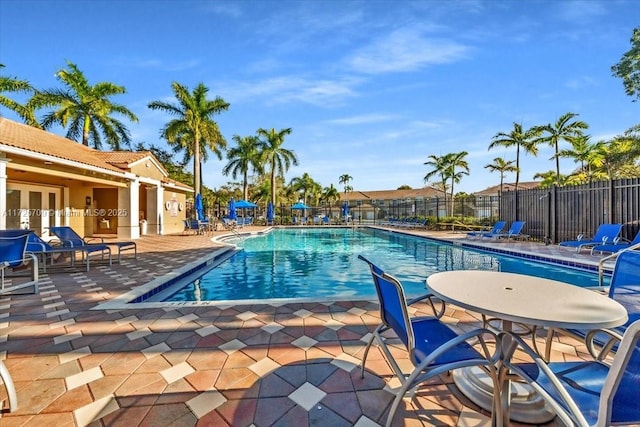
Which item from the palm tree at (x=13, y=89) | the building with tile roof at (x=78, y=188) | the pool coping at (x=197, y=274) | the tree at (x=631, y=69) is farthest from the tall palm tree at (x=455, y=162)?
the palm tree at (x=13, y=89)

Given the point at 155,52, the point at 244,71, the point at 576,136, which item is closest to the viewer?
the point at 155,52

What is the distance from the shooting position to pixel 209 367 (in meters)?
2.41

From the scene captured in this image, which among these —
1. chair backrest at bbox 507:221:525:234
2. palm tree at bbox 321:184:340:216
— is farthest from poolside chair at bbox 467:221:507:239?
palm tree at bbox 321:184:340:216

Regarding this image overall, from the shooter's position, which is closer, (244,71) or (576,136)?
(244,71)

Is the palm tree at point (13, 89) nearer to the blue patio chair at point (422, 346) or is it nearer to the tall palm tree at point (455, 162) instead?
the blue patio chair at point (422, 346)

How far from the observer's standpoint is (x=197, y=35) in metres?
9.45

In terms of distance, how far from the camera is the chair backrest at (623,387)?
42.8 inches

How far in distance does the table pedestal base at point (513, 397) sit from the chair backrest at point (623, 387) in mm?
705

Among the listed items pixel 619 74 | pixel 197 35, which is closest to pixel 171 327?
pixel 197 35

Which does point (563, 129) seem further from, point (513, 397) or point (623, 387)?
point (623, 387)

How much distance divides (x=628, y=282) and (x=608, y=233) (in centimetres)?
878

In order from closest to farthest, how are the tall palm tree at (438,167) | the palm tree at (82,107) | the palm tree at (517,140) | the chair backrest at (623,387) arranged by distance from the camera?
the chair backrest at (623,387) < the palm tree at (82,107) < the palm tree at (517,140) < the tall palm tree at (438,167)

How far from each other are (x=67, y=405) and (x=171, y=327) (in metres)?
1.28

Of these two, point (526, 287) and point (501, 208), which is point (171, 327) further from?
point (501, 208)
